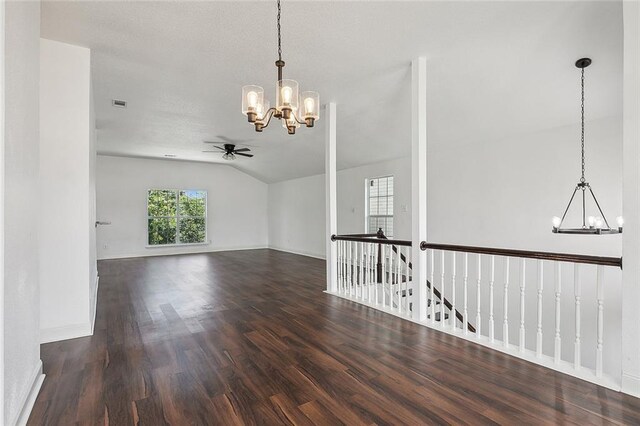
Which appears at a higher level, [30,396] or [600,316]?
[600,316]

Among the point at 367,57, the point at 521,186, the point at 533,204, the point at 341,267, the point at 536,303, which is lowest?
the point at 536,303

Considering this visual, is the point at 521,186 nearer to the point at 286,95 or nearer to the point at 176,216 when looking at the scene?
the point at 286,95

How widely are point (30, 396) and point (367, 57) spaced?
3.95m

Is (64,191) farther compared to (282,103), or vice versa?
(64,191)

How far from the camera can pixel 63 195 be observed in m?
3.05

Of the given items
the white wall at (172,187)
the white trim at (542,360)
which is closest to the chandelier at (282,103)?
the white trim at (542,360)

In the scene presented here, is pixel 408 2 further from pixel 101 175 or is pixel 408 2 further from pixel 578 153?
pixel 101 175

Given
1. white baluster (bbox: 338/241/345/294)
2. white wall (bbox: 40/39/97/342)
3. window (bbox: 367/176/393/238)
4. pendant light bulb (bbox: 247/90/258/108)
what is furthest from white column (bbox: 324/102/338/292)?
white wall (bbox: 40/39/97/342)

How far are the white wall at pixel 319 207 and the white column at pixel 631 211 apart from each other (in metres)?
4.39

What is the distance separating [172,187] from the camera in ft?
31.5

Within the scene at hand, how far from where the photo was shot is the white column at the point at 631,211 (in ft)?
6.63

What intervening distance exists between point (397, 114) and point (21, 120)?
4371 millimetres

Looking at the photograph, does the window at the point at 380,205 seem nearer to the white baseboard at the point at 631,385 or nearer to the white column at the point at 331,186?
the white column at the point at 331,186

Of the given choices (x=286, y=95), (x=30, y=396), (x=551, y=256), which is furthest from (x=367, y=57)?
(x=30, y=396)
